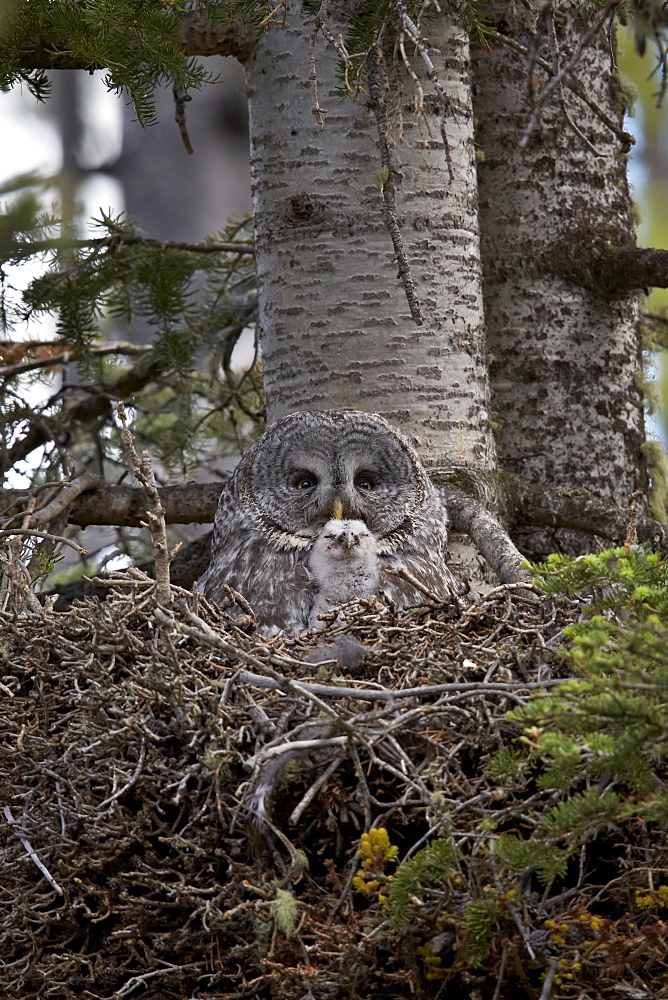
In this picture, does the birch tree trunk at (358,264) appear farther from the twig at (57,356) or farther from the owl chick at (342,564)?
the twig at (57,356)

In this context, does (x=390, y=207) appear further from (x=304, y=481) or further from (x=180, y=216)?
(x=180, y=216)

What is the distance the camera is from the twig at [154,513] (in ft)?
5.18

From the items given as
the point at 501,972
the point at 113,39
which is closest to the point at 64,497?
the point at 113,39

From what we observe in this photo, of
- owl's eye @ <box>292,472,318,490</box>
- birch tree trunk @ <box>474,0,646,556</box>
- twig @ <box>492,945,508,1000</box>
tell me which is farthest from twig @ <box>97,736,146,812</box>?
birch tree trunk @ <box>474,0,646,556</box>

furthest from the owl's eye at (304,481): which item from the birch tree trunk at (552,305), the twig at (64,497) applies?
the birch tree trunk at (552,305)

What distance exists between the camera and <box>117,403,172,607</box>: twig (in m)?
1.58

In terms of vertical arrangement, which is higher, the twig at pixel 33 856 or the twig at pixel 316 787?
the twig at pixel 316 787

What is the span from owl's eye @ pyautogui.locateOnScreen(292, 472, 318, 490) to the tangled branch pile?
100cm

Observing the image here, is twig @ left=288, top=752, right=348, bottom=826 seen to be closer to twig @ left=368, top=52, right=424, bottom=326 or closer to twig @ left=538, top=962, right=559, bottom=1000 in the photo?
twig @ left=538, top=962, right=559, bottom=1000

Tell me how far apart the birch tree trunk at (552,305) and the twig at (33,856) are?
6.48 feet

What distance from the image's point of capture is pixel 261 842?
1627 millimetres

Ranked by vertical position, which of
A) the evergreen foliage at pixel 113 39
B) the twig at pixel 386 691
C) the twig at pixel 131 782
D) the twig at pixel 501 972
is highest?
the evergreen foliage at pixel 113 39

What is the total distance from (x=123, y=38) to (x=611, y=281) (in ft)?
5.79

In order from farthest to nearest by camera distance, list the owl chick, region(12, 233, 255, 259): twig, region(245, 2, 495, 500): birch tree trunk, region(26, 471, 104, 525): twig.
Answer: region(12, 233, 255, 259): twig, region(245, 2, 495, 500): birch tree trunk, region(26, 471, 104, 525): twig, the owl chick
